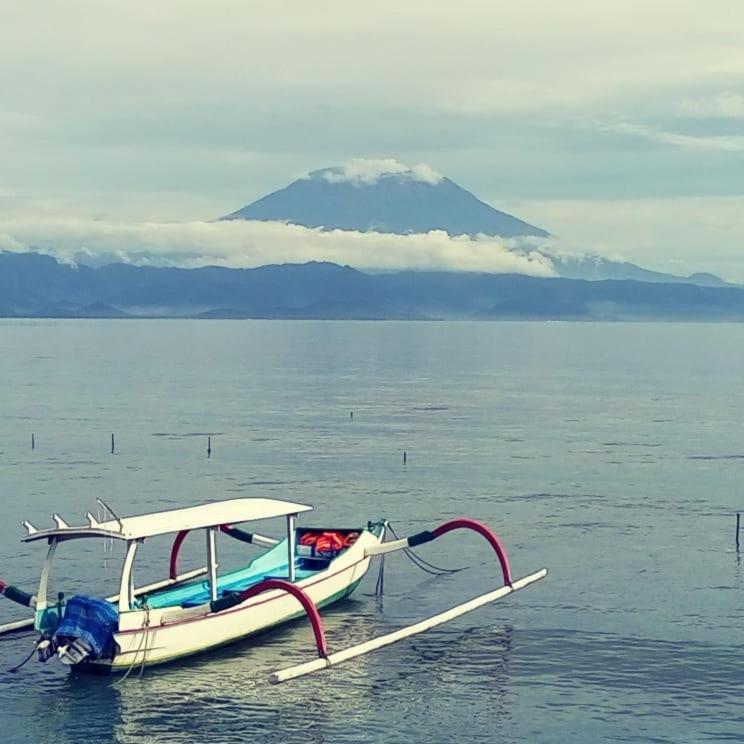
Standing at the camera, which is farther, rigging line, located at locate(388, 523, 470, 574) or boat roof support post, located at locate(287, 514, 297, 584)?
rigging line, located at locate(388, 523, 470, 574)

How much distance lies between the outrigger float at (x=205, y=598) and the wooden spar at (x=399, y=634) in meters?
0.05

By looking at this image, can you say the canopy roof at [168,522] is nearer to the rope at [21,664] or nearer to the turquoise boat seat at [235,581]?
the turquoise boat seat at [235,581]

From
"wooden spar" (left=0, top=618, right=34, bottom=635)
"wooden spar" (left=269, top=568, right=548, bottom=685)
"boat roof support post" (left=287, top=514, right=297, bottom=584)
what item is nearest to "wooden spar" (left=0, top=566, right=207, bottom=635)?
"wooden spar" (left=0, top=618, right=34, bottom=635)

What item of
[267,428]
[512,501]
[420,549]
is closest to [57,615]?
[420,549]

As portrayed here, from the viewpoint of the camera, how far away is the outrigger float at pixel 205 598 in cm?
4694

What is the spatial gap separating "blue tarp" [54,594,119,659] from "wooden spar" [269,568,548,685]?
6.26 m

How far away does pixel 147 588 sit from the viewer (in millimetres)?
59875

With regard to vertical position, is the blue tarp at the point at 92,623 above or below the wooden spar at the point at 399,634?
above

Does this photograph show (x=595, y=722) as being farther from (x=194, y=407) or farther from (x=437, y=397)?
(x=437, y=397)

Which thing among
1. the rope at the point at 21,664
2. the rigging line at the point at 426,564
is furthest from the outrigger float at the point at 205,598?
the rigging line at the point at 426,564

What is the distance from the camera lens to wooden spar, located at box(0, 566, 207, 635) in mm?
53406

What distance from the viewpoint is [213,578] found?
5206 centimetres

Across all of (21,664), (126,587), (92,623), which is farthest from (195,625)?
(21,664)

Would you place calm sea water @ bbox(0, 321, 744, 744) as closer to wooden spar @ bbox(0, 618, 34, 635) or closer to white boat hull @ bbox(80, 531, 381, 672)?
white boat hull @ bbox(80, 531, 381, 672)
